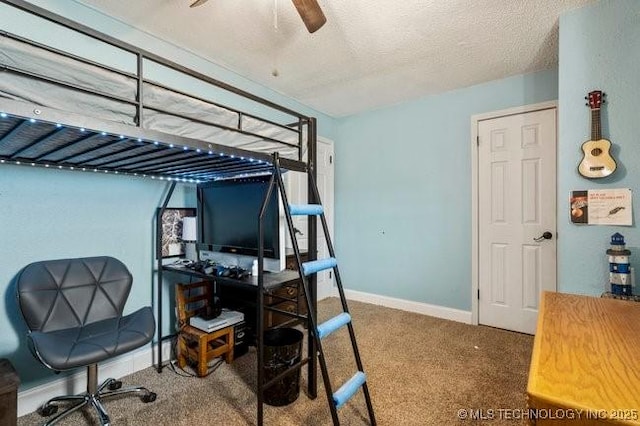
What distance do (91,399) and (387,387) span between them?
1.78 meters

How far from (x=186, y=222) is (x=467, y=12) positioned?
8.68ft

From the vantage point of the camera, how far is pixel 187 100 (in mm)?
1608

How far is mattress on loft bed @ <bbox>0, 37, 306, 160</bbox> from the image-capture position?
1.04 m

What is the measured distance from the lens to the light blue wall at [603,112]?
1.83m

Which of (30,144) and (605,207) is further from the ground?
(30,144)

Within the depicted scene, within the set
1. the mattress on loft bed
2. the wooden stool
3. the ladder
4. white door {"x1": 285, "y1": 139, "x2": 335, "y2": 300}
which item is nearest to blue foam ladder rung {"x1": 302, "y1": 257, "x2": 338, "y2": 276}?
the ladder

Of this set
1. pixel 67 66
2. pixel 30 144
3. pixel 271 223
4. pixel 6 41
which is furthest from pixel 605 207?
pixel 30 144

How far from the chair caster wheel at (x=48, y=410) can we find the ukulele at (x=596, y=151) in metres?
3.57

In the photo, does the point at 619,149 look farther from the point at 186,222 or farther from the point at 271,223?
the point at 186,222

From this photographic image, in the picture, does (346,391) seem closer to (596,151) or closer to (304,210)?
(304,210)

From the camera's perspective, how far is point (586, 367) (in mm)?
739

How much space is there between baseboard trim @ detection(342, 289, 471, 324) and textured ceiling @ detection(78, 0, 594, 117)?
2.46 meters

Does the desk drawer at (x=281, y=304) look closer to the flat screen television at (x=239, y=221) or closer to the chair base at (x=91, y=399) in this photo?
the flat screen television at (x=239, y=221)

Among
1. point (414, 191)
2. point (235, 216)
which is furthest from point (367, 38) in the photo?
point (414, 191)
